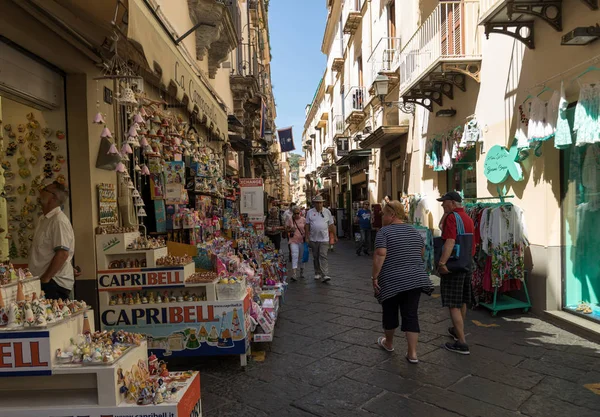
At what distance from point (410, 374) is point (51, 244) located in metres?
3.16

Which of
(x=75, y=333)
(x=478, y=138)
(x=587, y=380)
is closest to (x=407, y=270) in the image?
(x=587, y=380)

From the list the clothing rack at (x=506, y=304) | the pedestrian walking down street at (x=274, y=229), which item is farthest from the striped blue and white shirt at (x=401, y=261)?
the pedestrian walking down street at (x=274, y=229)

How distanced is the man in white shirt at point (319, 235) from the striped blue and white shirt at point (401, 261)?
4.56 metres

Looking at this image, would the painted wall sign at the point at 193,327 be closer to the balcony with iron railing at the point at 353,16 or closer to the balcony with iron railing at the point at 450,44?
the balcony with iron railing at the point at 450,44

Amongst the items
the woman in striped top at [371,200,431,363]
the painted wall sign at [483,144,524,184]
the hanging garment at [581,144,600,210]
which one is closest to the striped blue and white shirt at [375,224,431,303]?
the woman in striped top at [371,200,431,363]

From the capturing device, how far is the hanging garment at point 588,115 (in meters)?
4.50

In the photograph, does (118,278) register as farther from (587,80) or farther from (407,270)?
(587,80)

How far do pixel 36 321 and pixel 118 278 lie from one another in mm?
2068

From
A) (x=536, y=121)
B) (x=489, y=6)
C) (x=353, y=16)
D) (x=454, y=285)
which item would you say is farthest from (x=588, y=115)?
(x=353, y=16)

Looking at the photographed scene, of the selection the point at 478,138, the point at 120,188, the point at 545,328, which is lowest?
the point at 545,328

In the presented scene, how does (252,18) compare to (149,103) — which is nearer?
(149,103)

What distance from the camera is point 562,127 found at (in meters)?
4.98

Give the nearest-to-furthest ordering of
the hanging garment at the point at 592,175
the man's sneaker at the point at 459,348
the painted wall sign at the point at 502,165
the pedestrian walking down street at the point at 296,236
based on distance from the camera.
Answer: the man's sneaker at the point at 459,348 → the hanging garment at the point at 592,175 → the painted wall sign at the point at 502,165 → the pedestrian walking down street at the point at 296,236

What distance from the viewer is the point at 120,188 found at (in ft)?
15.2
